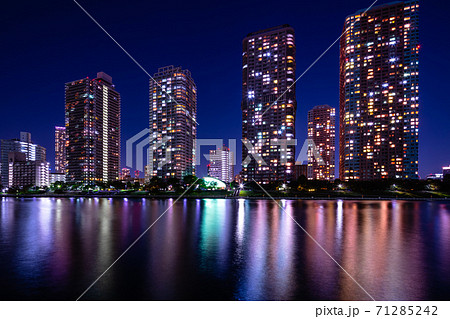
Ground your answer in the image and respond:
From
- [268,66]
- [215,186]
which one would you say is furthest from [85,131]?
[268,66]

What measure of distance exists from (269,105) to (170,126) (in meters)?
81.3

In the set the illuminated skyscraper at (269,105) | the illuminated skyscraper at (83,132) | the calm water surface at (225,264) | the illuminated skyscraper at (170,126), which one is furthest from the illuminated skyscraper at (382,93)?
the illuminated skyscraper at (83,132)

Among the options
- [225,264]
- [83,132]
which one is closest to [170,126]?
[83,132]

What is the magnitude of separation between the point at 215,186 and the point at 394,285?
9647 cm

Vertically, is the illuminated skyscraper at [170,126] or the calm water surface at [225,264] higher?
the illuminated skyscraper at [170,126]

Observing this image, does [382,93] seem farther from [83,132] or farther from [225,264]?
[83,132]

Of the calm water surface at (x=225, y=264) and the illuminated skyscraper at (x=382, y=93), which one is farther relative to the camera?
the illuminated skyscraper at (x=382, y=93)

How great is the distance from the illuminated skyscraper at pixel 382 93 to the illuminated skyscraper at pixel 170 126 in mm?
119235

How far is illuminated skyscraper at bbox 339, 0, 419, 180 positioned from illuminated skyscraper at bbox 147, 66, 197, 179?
119235mm

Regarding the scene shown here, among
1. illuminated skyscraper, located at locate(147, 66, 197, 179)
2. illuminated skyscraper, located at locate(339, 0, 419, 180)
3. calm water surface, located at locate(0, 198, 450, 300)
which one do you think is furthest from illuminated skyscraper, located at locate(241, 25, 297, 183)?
calm water surface, located at locate(0, 198, 450, 300)

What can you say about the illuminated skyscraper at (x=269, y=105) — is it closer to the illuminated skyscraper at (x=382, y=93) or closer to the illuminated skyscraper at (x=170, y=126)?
the illuminated skyscraper at (x=382, y=93)

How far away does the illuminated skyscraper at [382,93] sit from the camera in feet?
437

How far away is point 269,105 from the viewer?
146500 mm
